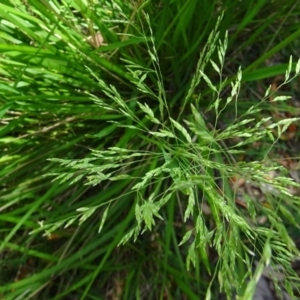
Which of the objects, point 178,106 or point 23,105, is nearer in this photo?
point 23,105

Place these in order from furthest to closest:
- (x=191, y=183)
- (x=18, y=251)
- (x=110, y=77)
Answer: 1. (x=18, y=251)
2. (x=110, y=77)
3. (x=191, y=183)

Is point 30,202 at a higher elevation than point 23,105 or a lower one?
lower

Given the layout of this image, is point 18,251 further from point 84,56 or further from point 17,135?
point 84,56

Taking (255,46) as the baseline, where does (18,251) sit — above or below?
below

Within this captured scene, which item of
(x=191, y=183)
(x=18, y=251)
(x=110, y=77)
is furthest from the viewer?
(x=18, y=251)

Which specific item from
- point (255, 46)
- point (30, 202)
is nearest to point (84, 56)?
point (30, 202)

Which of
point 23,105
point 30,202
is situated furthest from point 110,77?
point 30,202

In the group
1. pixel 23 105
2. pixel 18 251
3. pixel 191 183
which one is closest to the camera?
pixel 191 183

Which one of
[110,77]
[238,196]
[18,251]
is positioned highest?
[110,77]

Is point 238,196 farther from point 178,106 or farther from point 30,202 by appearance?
point 30,202
